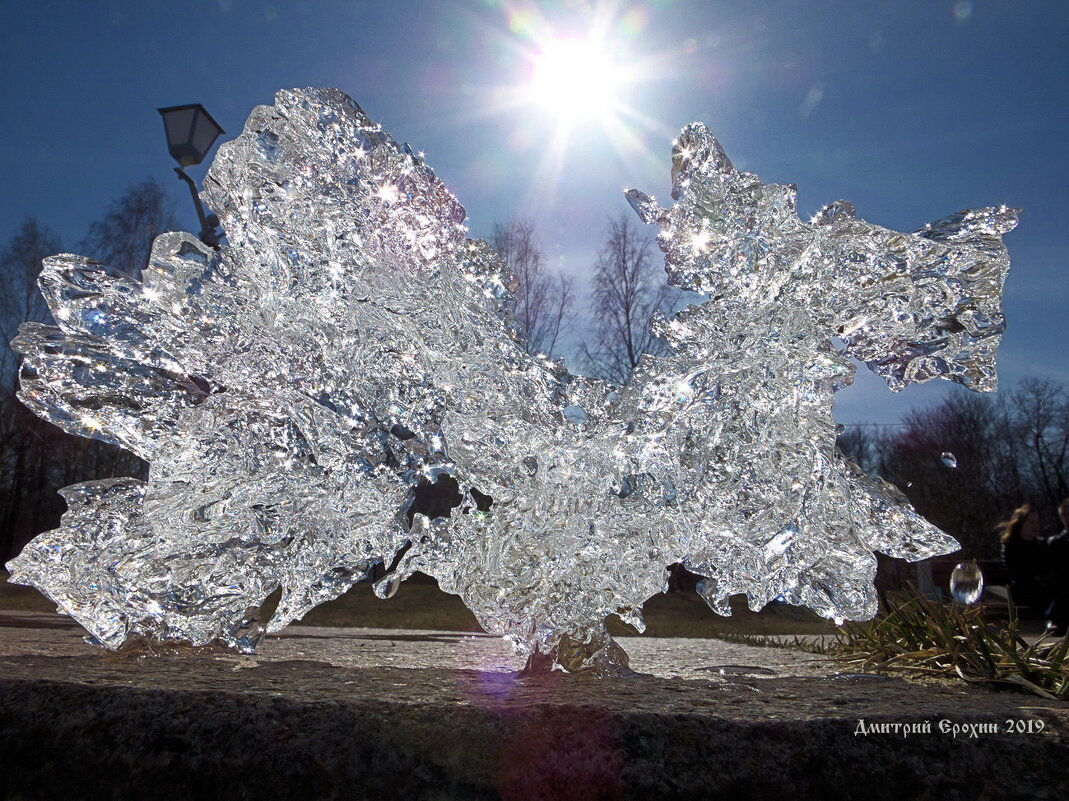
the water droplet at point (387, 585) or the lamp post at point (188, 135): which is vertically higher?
the lamp post at point (188, 135)

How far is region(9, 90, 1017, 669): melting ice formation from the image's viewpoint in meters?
2.45

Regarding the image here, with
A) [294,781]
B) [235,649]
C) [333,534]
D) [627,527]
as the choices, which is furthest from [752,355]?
[235,649]

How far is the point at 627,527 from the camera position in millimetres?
2559

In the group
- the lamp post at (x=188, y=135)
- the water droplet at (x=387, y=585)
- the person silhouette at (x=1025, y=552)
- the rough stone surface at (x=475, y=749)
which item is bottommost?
the rough stone surface at (x=475, y=749)

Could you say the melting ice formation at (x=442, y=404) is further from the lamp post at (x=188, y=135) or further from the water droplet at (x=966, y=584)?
the lamp post at (x=188, y=135)

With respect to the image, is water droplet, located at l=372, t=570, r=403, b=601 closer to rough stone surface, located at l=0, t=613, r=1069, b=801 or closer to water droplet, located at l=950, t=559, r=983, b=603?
rough stone surface, located at l=0, t=613, r=1069, b=801

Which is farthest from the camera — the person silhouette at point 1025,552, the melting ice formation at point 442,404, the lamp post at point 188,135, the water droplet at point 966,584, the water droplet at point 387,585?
the lamp post at point 188,135

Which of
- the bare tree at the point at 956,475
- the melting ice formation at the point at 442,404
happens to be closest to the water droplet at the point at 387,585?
the melting ice formation at the point at 442,404

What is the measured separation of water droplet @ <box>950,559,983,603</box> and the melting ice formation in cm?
98

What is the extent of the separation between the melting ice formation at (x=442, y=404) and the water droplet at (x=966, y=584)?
0.98m

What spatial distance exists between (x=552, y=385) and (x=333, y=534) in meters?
0.97

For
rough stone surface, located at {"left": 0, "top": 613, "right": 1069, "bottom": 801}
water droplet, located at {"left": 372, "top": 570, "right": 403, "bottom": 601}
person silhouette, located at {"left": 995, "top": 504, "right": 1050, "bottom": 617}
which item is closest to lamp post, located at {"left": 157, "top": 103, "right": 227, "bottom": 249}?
water droplet, located at {"left": 372, "top": 570, "right": 403, "bottom": 601}

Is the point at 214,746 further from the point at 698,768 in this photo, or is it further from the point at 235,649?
the point at 235,649

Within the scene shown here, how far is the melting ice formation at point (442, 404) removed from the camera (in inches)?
96.4
